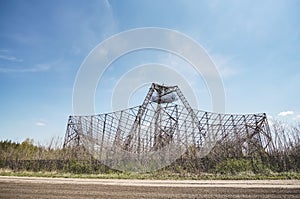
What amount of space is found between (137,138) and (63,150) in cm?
674

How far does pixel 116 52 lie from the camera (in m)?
12.8

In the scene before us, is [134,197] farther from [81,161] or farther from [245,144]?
[245,144]

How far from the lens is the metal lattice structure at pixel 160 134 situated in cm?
1551

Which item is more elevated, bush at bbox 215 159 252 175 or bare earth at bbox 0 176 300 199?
bush at bbox 215 159 252 175

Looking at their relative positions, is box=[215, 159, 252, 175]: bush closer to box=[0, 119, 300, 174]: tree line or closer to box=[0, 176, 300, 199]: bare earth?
box=[0, 119, 300, 174]: tree line

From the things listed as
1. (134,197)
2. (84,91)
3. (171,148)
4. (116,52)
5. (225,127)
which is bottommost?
(134,197)

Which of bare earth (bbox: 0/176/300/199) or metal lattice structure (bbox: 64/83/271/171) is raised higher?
metal lattice structure (bbox: 64/83/271/171)

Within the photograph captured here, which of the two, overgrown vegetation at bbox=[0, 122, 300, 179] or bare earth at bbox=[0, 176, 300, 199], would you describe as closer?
bare earth at bbox=[0, 176, 300, 199]

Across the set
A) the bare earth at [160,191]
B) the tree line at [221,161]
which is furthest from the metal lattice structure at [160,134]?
the bare earth at [160,191]

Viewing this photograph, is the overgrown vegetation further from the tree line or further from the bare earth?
the bare earth

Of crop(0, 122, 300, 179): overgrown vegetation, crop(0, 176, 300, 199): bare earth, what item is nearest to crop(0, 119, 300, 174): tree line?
crop(0, 122, 300, 179): overgrown vegetation

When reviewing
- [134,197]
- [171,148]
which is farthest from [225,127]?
[134,197]

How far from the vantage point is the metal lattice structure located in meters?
15.5

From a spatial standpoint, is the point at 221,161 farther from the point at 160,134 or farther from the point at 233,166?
the point at 160,134
